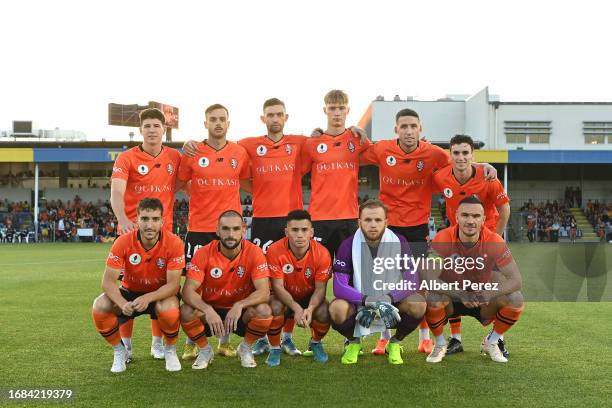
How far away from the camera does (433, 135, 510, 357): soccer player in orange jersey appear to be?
5.34m

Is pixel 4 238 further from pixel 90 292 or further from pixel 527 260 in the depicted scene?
pixel 527 260

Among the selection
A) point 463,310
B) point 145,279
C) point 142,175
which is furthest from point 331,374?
point 142,175

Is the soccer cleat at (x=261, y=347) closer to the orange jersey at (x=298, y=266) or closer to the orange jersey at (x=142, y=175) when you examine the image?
the orange jersey at (x=298, y=266)

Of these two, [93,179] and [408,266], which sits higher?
[93,179]

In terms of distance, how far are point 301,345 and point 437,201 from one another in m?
24.7

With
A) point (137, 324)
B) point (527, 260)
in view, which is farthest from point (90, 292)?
point (527, 260)

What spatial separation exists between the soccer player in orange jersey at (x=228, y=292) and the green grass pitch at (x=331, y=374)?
282mm

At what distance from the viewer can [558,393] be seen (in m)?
3.93

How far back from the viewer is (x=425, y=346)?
5.44 meters

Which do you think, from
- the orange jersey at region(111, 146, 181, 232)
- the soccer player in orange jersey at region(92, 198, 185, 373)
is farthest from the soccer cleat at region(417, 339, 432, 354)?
the orange jersey at region(111, 146, 181, 232)

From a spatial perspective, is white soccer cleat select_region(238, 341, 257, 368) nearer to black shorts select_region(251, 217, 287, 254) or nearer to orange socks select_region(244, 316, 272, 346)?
orange socks select_region(244, 316, 272, 346)

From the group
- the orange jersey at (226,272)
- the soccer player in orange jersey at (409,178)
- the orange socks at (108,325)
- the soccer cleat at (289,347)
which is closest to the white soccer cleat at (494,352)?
the soccer player in orange jersey at (409,178)

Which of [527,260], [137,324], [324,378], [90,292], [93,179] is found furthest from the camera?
[93,179]

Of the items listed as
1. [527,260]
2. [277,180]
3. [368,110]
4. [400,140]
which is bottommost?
[527,260]
